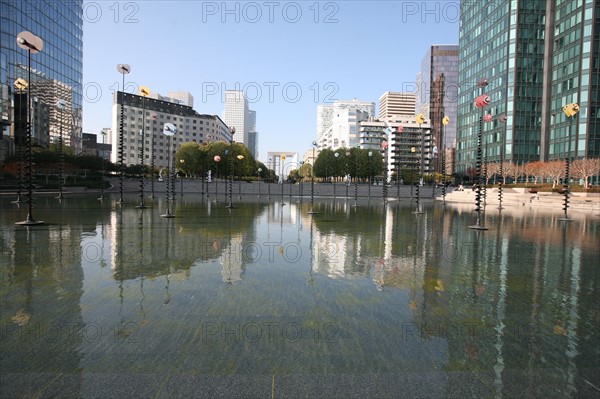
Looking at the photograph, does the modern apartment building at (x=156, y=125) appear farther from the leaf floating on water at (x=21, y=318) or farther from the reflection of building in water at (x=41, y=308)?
the leaf floating on water at (x=21, y=318)

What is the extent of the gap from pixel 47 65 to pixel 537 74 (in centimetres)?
9460

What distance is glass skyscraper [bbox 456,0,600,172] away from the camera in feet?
229

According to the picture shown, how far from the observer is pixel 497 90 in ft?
284

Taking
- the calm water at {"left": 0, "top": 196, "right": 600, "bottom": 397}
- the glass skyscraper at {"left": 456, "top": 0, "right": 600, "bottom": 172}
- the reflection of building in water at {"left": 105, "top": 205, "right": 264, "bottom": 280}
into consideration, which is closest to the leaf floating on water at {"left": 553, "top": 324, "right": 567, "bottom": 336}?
the calm water at {"left": 0, "top": 196, "right": 600, "bottom": 397}

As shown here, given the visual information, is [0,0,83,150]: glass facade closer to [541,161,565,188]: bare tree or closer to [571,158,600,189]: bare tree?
[541,161,565,188]: bare tree

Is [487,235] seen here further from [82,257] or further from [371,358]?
[82,257]

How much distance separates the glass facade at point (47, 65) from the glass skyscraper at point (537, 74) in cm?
7827

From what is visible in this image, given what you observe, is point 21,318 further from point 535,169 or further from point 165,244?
point 535,169

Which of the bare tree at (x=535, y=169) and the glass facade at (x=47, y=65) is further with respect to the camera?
the bare tree at (x=535, y=169)

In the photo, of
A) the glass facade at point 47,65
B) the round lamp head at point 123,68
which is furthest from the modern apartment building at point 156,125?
the round lamp head at point 123,68

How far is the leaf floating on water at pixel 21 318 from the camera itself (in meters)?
5.65

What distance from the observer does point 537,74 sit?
81.9m

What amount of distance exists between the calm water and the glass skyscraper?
70157 millimetres

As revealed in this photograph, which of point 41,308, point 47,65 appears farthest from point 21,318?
point 47,65
